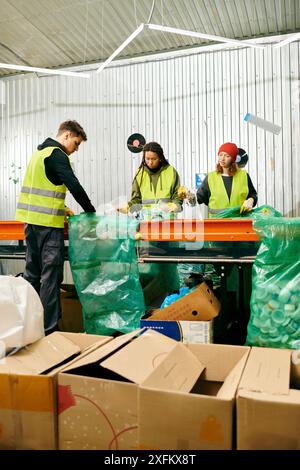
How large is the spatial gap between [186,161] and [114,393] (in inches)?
145

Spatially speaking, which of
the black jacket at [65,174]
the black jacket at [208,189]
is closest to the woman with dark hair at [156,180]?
the black jacket at [208,189]

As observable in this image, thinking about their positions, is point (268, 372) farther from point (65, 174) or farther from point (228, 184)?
point (228, 184)

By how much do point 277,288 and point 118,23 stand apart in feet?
11.6

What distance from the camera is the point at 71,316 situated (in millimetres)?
2885

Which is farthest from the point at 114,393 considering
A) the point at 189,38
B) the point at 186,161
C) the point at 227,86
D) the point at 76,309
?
the point at 189,38

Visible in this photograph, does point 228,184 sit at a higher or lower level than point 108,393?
higher

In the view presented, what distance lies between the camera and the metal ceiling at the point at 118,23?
12.7ft

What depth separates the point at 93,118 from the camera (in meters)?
4.92

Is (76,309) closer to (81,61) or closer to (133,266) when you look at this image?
(133,266)

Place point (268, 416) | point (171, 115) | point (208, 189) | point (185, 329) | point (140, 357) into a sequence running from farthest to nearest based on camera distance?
point (171, 115) → point (208, 189) → point (185, 329) → point (140, 357) → point (268, 416)

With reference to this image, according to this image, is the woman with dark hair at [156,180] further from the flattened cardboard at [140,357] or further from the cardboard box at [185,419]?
the cardboard box at [185,419]

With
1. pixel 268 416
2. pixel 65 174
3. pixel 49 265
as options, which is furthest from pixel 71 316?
pixel 268 416
